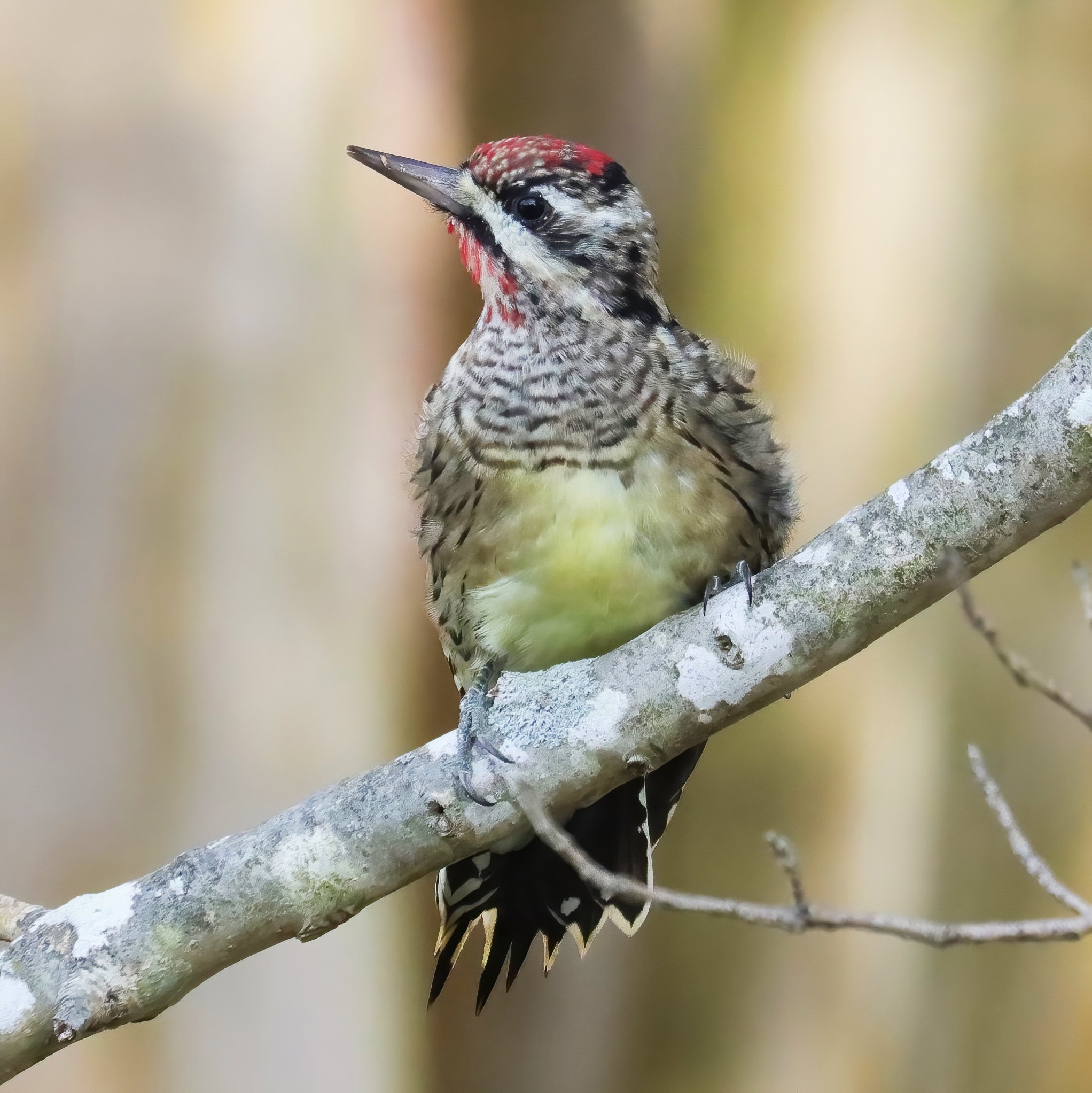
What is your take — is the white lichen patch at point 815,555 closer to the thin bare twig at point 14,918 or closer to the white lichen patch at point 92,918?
the white lichen patch at point 92,918

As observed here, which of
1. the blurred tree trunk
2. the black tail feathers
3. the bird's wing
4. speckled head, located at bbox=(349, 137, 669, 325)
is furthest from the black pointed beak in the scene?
the blurred tree trunk

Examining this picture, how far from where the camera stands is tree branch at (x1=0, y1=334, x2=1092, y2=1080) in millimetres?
1233

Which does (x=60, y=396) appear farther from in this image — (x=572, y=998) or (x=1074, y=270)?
(x=1074, y=270)

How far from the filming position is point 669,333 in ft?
5.48

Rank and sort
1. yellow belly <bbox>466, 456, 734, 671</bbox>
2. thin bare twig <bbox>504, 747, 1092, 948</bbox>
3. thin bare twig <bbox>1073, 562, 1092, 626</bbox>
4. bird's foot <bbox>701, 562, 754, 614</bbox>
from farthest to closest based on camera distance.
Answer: yellow belly <bbox>466, 456, 734, 671</bbox>
bird's foot <bbox>701, 562, 754, 614</bbox>
thin bare twig <bbox>1073, 562, 1092, 626</bbox>
thin bare twig <bbox>504, 747, 1092, 948</bbox>

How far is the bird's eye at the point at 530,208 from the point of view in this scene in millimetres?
1644

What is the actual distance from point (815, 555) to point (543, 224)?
25.5 inches

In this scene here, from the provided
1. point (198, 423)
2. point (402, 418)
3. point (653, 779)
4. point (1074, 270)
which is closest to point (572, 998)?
point (653, 779)

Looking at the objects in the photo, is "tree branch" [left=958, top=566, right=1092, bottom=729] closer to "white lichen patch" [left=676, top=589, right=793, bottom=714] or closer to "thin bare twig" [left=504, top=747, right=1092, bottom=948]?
"thin bare twig" [left=504, top=747, right=1092, bottom=948]

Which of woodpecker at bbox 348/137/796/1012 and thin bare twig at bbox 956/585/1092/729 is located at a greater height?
woodpecker at bbox 348/137/796/1012

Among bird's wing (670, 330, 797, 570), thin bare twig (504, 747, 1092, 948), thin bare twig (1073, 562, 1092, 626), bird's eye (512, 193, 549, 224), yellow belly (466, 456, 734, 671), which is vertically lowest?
thin bare twig (504, 747, 1092, 948)

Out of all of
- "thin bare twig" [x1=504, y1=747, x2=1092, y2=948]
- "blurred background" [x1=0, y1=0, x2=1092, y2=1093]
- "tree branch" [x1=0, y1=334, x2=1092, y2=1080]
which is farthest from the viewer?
"blurred background" [x1=0, y1=0, x2=1092, y2=1093]

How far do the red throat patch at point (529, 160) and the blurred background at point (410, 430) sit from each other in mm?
1202

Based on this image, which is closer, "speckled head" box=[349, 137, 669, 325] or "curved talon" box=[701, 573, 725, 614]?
"curved talon" box=[701, 573, 725, 614]
